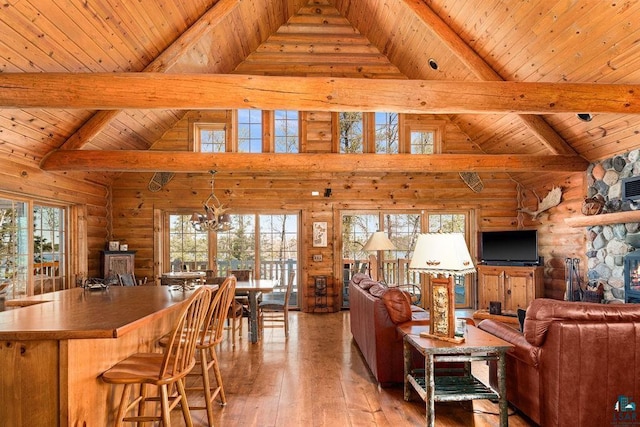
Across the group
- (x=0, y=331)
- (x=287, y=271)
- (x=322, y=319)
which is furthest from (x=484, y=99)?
(x=287, y=271)

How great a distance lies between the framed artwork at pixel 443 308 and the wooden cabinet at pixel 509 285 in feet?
16.5

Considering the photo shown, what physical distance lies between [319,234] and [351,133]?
2074mm

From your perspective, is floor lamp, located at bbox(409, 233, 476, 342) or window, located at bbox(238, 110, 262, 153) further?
window, located at bbox(238, 110, 262, 153)

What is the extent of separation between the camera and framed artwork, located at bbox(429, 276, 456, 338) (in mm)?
3426

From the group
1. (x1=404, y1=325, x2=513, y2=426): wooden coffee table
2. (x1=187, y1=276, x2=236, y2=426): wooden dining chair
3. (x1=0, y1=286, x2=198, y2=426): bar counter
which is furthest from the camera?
(x1=187, y1=276, x2=236, y2=426): wooden dining chair

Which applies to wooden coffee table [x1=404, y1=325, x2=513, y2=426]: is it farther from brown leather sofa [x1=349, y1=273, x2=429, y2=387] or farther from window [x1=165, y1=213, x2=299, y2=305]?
window [x1=165, y1=213, x2=299, y2=305]

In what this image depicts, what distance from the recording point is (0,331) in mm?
2084

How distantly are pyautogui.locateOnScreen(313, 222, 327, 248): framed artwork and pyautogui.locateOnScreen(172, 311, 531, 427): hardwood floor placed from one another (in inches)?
127

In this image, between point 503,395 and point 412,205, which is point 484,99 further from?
point 412,205

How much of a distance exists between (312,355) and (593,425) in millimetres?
3102

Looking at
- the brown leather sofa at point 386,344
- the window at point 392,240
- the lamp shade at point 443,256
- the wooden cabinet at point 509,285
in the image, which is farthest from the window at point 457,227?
the lamp shade at point 443,256

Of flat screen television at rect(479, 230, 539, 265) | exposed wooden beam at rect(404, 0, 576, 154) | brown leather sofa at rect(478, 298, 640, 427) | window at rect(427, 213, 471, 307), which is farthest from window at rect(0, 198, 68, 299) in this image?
flat screen television at rect(479, 230, 539, 265)

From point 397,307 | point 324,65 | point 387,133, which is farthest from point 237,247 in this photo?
point 397,307

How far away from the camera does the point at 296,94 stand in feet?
14.0
